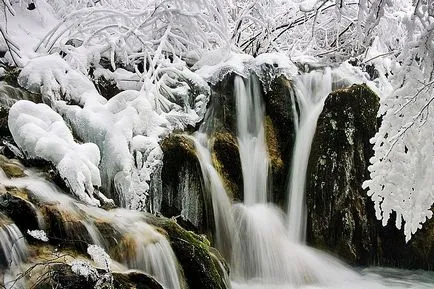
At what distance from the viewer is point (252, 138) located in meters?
5.99

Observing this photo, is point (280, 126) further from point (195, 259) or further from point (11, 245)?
point (11, 245)

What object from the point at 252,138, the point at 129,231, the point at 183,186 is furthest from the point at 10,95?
the point at 252,138

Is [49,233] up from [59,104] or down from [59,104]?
down

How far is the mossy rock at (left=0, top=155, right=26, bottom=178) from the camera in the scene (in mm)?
3436

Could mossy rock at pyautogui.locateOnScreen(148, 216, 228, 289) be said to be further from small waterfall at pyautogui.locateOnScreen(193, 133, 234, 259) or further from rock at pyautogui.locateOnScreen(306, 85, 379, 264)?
rock at pyautogui.locateOnScreen(306, 85, 379, 264)

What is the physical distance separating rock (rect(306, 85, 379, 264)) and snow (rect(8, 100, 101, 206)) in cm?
303

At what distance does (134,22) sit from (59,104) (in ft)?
6.16

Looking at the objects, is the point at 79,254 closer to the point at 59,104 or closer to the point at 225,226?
the point at 59,104

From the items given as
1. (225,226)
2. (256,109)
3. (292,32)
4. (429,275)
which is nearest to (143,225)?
(225,226)

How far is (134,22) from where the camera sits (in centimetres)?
604

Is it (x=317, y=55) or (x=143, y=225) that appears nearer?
(x=143, y=225)

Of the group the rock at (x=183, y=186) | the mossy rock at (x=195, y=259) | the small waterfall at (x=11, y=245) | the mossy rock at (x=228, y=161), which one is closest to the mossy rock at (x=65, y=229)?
the small waterfall at (x=11, y=245)

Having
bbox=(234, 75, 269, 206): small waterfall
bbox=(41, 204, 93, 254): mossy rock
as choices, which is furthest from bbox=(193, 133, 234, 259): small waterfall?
bbox=(41, 204, 93, 254): mossy rock

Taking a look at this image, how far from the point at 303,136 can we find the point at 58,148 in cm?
339
